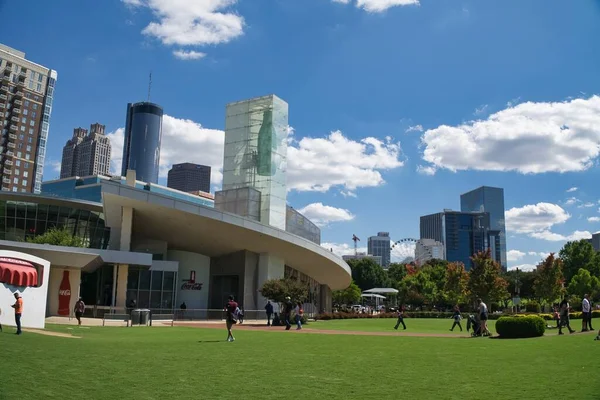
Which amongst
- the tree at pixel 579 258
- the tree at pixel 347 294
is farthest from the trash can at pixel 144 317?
the tree at pixel 579 258

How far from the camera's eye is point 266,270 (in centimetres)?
4838

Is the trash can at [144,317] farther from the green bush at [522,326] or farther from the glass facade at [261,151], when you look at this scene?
the glass facade at [261,151]

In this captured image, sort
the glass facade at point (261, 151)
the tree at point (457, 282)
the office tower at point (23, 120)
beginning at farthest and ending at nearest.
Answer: the office tower at point (23, 120)
the tree at point (457, 282)
the glass facade at point (261, 151)

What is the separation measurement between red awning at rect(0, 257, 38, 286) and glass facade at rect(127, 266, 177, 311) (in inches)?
821

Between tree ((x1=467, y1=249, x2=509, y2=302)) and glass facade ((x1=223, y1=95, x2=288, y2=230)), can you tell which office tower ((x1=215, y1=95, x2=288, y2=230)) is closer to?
glass facade ((x1=223, y1=95, x2=288, y2=230))

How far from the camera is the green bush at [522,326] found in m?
21.1

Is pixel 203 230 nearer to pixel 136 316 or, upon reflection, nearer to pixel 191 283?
pixel 191 283

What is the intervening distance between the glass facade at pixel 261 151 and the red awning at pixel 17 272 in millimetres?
34767

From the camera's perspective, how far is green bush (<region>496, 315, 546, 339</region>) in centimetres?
2109

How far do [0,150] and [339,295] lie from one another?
8094cm

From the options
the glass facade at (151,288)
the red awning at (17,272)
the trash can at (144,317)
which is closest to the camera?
the red awning at (17,272)

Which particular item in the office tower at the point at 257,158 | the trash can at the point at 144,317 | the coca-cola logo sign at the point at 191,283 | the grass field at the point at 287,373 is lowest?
the trash can at the point at 144,317

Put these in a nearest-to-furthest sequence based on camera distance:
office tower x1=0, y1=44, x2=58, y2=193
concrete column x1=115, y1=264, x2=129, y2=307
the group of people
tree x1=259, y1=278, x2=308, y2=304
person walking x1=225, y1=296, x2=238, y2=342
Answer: person walking x1=225, y1=296, x2=238, y2=342 → the group of people → tree x1=259, y1=278, x2=308, y2=304 → concrete column x1=115, y1=264, x2=129, y2=307 → office tower x1=0, y1=44, x2=58, y2=193

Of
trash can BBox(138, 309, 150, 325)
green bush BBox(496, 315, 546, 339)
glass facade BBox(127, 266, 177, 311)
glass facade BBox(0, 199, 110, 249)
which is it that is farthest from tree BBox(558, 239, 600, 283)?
trash can BBox(138, 309, 150, 325)
